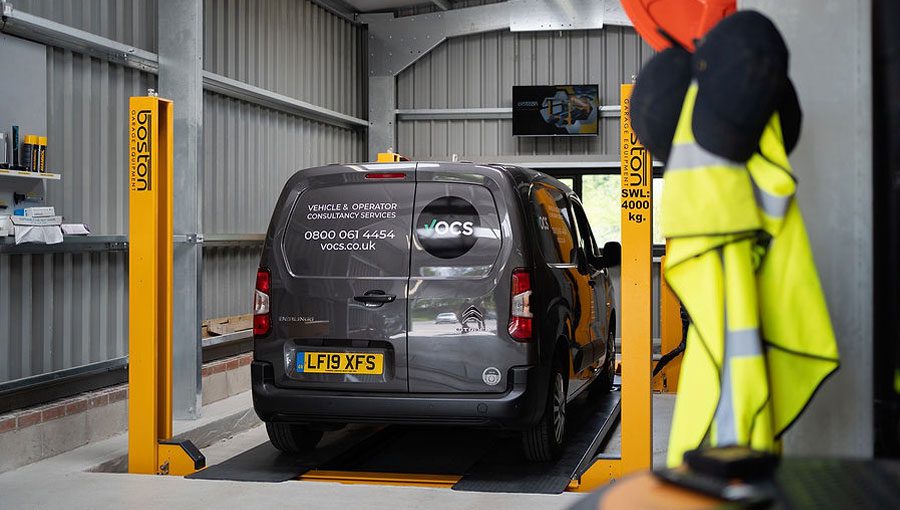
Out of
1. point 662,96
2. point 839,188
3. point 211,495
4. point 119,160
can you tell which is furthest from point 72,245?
point 839,188

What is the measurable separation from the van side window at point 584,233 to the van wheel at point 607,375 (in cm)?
98

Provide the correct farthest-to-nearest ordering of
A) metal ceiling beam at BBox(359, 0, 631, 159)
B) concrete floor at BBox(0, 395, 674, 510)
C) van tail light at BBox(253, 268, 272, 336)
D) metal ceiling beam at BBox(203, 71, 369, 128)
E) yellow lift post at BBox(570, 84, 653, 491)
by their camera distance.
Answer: metal ceiling beam at BBox(359, 0, 631, 159) → metal ceiling beam at BBox(203, 71, 369, 128) → van tail light at BBox(253, 268, 272, 336) → yellow lift post at BBox(570, 84, 653, 491) → concrete floor at BBox(0, 395, 674, 510)

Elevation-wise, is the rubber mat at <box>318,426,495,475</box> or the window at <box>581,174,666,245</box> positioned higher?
the window at <box>581,174,666,245</box>

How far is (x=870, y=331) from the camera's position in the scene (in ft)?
9.23

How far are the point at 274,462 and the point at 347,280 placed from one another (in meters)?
1.48

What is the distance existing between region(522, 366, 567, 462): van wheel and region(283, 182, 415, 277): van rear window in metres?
1.22

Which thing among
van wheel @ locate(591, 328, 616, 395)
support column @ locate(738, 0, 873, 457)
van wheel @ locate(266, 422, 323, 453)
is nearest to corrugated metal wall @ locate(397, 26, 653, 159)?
van wheel @ locate(591, 328, 616, 395)

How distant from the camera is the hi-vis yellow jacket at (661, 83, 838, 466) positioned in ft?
7.92

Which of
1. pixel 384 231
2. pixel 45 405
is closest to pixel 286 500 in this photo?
pixel 384 231

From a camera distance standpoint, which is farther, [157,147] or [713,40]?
[157,147]

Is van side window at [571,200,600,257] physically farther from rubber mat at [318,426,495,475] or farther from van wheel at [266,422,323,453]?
van wheel at [266,422,323,453]

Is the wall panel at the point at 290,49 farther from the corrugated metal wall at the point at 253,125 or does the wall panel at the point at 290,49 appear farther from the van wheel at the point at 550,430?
the van wheel at the point at 550,430

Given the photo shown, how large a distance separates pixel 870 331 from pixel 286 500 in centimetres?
359

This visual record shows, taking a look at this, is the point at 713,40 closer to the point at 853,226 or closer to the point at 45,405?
the point at 853,226
